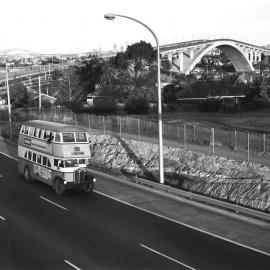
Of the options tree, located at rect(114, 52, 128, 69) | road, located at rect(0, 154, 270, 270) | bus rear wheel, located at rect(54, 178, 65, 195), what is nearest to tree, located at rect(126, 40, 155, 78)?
tree, located at rect(114, 52, 128, 69)

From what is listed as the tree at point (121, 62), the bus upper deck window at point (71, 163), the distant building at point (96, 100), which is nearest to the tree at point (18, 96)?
the distant building at point (96, 100)

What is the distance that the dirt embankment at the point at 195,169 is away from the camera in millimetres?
25000

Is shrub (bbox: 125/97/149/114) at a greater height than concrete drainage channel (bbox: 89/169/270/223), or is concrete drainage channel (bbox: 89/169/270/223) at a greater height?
shrub (bbox: 125/97/149/114)

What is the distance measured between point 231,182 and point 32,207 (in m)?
10.8

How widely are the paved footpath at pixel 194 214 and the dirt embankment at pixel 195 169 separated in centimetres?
330

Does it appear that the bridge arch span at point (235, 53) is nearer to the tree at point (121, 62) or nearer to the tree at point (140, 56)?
the tree at point (121, 62)

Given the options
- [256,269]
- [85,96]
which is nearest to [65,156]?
[256,269]

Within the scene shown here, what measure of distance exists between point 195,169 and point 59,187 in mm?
9345

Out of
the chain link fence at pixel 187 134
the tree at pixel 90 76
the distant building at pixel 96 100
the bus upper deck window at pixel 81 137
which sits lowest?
the chain link fence at pixel 187 134

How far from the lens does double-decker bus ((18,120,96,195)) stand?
79.9 feet

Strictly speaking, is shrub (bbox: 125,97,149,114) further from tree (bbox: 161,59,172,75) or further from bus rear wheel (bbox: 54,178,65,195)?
tree (bbox: 161,59,172,75)

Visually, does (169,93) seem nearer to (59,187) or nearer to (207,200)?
(59,187)

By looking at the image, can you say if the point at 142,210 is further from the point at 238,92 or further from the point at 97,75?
the point at 238,92

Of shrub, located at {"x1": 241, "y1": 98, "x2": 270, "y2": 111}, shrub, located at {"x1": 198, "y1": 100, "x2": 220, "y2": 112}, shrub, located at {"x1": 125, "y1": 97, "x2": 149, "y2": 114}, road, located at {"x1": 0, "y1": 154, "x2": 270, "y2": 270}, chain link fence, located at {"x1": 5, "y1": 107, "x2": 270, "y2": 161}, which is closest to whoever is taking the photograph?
road, located at {"x1": 0, "y1": 154, "x2": 270, "y2": 270}
